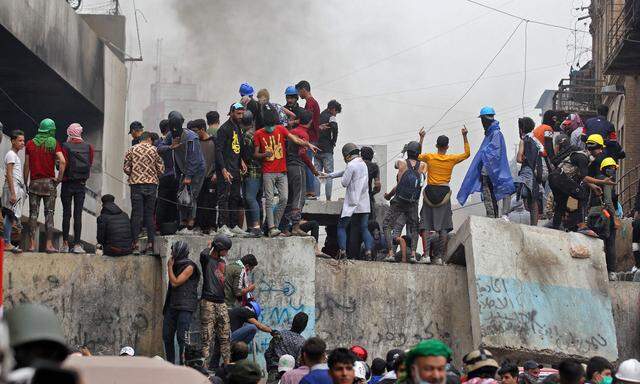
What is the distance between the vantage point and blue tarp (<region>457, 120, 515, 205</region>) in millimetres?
17812

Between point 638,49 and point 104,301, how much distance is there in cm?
1642

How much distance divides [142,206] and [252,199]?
125 centimetres

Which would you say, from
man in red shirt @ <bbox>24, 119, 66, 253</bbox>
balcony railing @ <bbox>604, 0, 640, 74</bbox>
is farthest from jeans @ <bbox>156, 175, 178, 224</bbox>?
balcony railing @ <bbox>604, 0, 640, 74</bbox>

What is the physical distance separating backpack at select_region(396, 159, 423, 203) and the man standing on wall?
371cm

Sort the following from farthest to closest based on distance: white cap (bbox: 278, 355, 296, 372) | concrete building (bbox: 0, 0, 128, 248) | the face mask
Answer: concrete building (bbox: 0, 0, 128, 248) < white cap (bbox: 278, 355, 296, 372) < the face mask

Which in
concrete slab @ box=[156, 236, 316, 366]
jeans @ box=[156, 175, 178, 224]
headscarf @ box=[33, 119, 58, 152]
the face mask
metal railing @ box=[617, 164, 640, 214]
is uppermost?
metal railing @ box=[617, 164, 640, 214]

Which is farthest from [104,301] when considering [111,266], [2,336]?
[2,336]

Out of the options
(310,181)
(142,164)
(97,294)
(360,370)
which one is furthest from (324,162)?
(360,370)

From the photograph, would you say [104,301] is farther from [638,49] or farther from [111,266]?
[638,49]

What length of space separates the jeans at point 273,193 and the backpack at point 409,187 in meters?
1.69

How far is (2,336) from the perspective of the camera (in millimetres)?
5438

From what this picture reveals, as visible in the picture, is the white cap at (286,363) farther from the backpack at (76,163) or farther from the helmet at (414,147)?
the helmet at (414,147)

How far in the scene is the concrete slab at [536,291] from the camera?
16.8 m

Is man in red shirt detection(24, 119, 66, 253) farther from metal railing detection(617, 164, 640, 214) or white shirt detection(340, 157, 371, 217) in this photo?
metal railing detection(617, 164, 640, 214)
